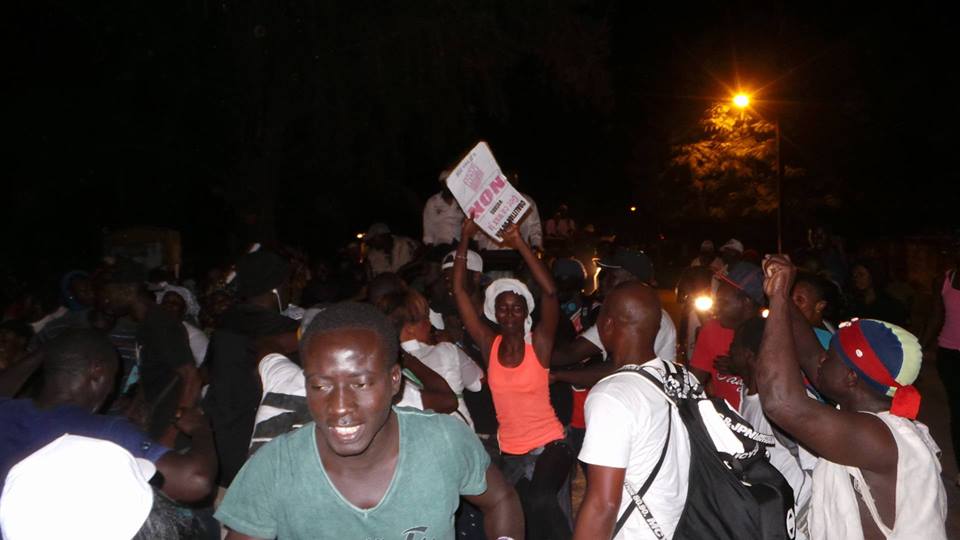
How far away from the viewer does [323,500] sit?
2855mm

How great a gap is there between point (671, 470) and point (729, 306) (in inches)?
96.7

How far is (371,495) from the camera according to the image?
289 cm

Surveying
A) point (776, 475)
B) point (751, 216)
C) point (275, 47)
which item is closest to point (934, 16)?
point (751, 216)

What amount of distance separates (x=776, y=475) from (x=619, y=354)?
792 millimetres

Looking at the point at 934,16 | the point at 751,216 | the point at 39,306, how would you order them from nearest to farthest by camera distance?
the point at 39,306, the point at 934,16, the point at 751,216

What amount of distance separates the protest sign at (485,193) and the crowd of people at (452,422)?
1.24 feet

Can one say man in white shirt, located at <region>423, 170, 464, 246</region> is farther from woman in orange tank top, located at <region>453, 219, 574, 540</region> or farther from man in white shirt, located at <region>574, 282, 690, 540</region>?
man in white shirt, located at <region>574, 282, 690, 540</region>

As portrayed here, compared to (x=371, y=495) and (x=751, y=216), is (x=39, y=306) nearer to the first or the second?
(x=371, y=495)

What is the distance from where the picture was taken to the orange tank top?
5.60 metres

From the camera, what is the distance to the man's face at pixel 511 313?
569 centimetres

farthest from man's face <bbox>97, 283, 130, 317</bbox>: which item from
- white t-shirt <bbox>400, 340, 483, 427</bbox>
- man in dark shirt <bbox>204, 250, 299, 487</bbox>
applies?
white t-shirt <bbox>400, 340, 483, 427</bbox>

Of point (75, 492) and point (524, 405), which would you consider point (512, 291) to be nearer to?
point (524, 405)

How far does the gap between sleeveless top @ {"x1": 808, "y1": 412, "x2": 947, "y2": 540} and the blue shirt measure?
8.66 ft

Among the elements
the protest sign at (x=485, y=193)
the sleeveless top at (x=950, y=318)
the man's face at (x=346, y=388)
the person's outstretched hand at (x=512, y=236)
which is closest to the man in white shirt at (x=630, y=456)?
the man's face at (x=346, y=388)
